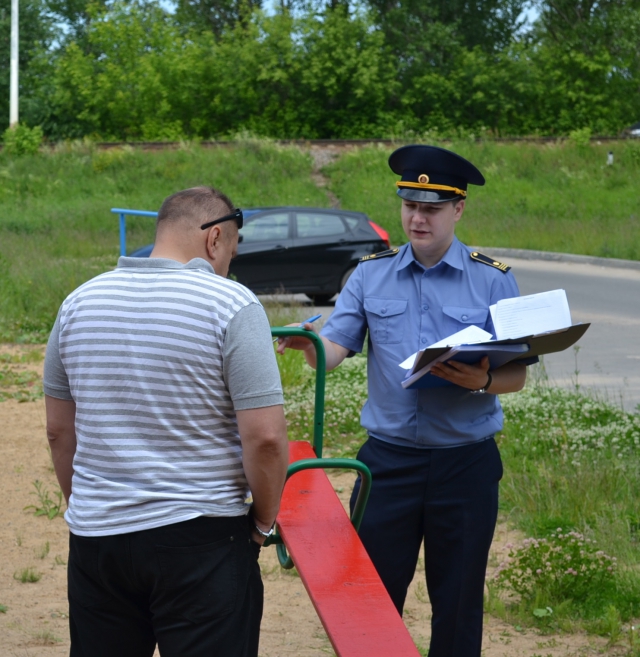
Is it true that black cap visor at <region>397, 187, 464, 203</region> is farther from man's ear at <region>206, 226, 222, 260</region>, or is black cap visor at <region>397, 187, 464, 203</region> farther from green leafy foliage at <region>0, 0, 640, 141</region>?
green leafy foliage at <region>0, 0, 640, 141</region>

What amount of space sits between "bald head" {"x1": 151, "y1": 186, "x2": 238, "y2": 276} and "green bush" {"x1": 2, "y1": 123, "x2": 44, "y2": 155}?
32074mm

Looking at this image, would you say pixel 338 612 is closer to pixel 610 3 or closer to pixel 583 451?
pixel 583 451

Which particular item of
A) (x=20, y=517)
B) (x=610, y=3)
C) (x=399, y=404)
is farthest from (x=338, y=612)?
(x=610, y=3)

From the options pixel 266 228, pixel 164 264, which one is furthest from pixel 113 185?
pixel 164 264

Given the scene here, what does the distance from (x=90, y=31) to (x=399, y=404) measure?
48.5m

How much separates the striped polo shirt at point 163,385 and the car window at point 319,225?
12768mm

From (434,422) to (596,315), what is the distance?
10.5m

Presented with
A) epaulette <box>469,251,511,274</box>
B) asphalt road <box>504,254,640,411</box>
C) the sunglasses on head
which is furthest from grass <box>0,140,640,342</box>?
the sunglasses on head

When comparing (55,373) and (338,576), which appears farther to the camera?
(338,576)

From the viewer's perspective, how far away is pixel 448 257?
334 centimetres

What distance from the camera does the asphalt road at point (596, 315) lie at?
8875 mm

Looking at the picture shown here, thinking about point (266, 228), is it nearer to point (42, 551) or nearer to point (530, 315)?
point (42, 551)

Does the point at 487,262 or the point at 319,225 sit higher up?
the point at 487,262

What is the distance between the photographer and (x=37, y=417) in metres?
8.16
